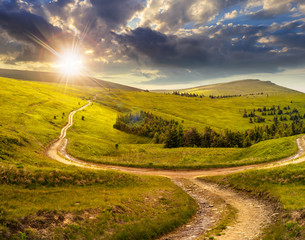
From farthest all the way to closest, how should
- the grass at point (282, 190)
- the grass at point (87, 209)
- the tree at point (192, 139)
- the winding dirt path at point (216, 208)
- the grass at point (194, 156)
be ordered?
the tree at point (192, 139) < the grass at point (194, 156) < the winding dirt path at point (216, 208) < the grass at point (282, 190) < the grass at point (87, 209)

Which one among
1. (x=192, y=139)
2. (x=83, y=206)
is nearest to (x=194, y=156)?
(x=83, y=206)

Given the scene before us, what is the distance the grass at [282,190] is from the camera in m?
15.4

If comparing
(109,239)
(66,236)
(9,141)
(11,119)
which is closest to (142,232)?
(109,239)

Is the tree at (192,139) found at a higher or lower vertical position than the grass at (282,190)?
lower

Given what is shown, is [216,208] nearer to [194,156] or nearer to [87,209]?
[87,209]

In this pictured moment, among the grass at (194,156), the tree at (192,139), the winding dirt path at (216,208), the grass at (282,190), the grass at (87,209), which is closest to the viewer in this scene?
the grass at (87,209)

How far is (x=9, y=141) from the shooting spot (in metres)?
35.9

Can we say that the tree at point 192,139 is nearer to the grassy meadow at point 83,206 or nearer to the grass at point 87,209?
the grassy meadow at point 83,206

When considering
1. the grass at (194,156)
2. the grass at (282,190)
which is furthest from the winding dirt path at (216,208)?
the grass at (194,156)

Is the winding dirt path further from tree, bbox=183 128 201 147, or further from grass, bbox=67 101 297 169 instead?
tree, bbox=183 128 201 147

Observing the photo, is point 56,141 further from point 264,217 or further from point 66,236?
point 264,217

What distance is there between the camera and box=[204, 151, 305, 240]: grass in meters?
15.4

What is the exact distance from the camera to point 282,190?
2372cm

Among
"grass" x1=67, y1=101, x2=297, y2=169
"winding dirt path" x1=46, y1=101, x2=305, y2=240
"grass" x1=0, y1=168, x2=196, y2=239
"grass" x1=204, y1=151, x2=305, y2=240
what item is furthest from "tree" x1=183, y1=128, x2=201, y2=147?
"grass" x1=0, y1=168, x2=196, y2=239
